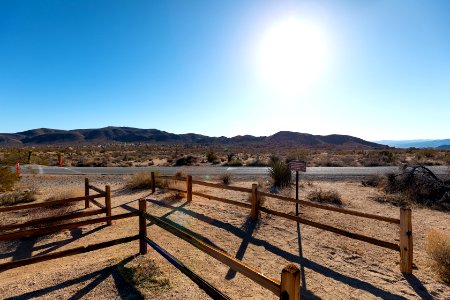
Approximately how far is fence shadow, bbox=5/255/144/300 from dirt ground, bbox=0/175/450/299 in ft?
0.04

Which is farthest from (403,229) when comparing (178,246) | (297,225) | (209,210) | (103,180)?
(103,180)

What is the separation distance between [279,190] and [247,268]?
10.8 metres

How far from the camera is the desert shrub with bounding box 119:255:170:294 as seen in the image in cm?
445

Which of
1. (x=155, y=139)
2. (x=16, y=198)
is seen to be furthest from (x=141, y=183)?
(x=155, y=139)

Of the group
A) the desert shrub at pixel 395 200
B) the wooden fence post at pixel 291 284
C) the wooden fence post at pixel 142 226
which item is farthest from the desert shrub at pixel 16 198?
the desert shrub at pixel 395 200

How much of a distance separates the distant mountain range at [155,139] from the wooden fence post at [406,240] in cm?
11921

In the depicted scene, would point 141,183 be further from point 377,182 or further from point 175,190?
point 377,182

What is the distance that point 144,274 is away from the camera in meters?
4.75

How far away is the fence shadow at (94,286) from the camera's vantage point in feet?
13.7

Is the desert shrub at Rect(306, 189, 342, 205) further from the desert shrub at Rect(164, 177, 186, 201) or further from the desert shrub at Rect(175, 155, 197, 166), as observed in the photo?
the desert shrub at Rect(175, 155, 197, 166)

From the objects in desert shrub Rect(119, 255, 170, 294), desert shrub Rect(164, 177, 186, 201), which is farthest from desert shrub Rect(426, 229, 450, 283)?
desert shrub Rect(164, 177, 186, 201)

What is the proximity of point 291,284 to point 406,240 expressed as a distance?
3752 mm

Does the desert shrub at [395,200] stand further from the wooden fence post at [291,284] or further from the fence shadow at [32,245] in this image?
the wooden fence post at [291,284]

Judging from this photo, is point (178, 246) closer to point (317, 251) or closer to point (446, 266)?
point (317, 251)
